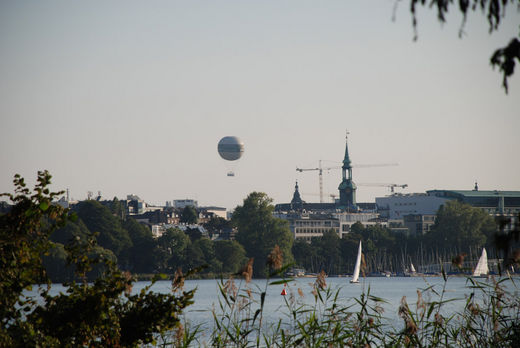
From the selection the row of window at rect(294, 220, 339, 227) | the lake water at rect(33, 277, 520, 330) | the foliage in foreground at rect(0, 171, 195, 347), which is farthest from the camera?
the row of window at rect(294, 220, 339, 227)

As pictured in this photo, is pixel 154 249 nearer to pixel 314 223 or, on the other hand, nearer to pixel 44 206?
pixel 314 223

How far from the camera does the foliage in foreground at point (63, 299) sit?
32.8 ft

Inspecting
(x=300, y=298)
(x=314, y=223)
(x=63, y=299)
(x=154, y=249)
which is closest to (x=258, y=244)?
(x=154, y=249)

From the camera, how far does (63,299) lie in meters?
10.4

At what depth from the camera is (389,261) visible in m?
147

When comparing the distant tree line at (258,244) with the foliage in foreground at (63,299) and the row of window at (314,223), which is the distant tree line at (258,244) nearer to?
the row of window at (314,223)

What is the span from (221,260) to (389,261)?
Result: 4145 cm

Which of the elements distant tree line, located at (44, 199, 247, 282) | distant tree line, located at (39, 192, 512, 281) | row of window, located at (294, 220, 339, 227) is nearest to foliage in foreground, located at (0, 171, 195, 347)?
distant tree line, located at (39, 192, 512, 281)

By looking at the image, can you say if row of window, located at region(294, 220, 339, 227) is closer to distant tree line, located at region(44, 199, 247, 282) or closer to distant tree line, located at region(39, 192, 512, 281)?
distant tree line, located at region(39, 192, 512, 281)

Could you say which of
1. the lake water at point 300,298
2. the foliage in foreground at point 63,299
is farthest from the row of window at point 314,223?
the foliage in foreground at point 63,299

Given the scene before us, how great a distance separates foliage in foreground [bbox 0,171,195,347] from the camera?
32.8ft

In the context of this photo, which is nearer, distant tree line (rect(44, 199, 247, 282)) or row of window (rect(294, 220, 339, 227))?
distant tree line (rect(44, 199, 247, 282))

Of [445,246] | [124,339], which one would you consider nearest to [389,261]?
[445,246]

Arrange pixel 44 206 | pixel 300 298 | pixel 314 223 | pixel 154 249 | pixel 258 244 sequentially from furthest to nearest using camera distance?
pixel 314 223 < pixel 258 244 < pixel 154 249 < pixel 300 298 < pixel 44 206
